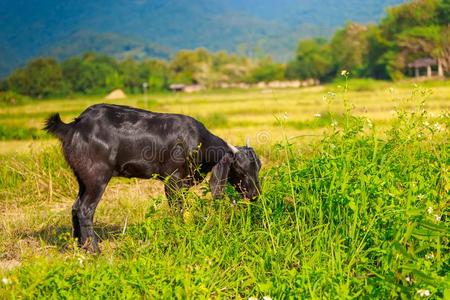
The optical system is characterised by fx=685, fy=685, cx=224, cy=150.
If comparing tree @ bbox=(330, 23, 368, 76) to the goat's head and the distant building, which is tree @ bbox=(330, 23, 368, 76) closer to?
the distant building

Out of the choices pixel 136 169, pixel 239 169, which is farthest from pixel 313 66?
pixel 136 169

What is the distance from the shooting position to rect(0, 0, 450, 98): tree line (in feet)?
209

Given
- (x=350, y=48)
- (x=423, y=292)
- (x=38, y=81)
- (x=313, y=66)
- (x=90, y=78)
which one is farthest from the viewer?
(x=313, y=66)

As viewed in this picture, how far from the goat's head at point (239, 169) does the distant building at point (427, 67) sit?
50014mm

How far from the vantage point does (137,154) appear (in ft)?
25.2

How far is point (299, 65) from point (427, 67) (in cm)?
4681

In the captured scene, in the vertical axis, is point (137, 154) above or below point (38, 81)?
below

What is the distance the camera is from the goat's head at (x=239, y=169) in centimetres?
774

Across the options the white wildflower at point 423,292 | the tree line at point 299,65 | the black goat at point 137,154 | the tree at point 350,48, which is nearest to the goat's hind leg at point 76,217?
the black goat at point 137,154

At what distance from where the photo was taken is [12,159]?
37.6 ft

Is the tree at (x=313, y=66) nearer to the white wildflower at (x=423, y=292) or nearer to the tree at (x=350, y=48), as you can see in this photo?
the tree at (x=350, y=48)

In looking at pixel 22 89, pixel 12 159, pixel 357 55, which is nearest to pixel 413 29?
pixel 357 55

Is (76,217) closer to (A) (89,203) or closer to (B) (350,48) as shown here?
(A) (89,203)

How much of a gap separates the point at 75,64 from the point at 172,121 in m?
84.9
